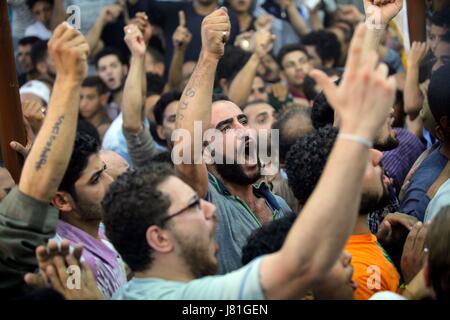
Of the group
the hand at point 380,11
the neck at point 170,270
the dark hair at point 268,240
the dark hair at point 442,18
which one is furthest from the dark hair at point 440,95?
the dark hair at point 442,18

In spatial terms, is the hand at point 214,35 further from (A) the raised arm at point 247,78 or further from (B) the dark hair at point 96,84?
(B) the dark hair at point 96,84

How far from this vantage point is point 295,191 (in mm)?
3711

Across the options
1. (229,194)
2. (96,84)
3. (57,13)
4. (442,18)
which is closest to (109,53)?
(96,84)

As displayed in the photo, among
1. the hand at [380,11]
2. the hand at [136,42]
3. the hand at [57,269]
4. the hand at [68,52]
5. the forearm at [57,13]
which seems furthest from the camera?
the forearm at [57,13]

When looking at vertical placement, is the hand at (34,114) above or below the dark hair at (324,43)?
above

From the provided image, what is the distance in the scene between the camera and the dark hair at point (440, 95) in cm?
436

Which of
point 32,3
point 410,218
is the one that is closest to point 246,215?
point 410,218

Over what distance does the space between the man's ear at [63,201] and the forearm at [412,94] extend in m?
2.74

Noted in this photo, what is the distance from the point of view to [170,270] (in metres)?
2.96

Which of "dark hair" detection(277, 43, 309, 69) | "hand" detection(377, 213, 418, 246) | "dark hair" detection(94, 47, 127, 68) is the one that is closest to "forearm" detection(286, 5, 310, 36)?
"dark hair" detection(277, 43, 309, 69)

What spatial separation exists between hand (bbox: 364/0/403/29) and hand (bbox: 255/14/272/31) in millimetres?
4252

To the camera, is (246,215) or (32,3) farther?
(32,3)

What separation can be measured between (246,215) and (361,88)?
5.15 feet

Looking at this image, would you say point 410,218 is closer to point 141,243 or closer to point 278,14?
point 141,243
